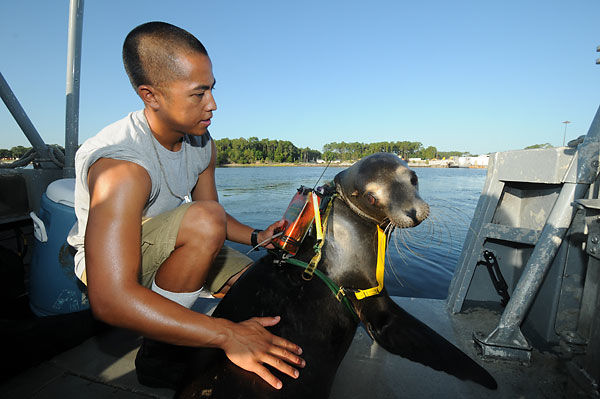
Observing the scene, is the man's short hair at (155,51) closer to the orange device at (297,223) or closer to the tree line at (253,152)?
the orange device at (297,223)

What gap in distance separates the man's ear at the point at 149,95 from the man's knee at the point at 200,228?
60 cm

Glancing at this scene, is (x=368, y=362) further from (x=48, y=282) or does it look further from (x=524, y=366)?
(x=48, y=282)

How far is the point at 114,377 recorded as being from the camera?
204cm

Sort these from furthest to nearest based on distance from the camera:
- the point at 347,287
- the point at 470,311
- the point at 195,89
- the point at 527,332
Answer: the point at 470,311
the point at 527,332
the point at 347,287
the point at 195,89

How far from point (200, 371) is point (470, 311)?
2405 millimetres

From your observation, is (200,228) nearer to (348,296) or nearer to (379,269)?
(348,296)

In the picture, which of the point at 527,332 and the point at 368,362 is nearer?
the point at 368,362

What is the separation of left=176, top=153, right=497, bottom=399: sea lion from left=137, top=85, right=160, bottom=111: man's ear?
1.10 metres

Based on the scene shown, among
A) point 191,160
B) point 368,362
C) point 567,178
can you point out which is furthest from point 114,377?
point 567,178

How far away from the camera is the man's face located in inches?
65.2

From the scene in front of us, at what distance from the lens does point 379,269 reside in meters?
1.99

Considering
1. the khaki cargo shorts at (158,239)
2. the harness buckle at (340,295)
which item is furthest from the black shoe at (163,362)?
the harness buckle at (340,295)

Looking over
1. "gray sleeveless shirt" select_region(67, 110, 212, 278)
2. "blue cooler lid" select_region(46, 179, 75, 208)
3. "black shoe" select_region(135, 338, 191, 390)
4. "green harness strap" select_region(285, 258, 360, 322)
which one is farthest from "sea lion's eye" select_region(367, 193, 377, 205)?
"blue cooler lid" select_region(46, 179, 75, 208)

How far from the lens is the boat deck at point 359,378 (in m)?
1.87
